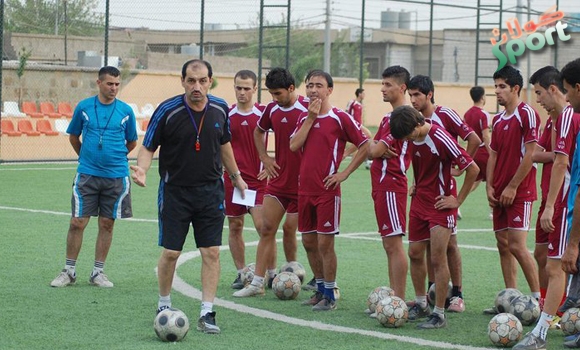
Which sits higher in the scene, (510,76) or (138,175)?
(510,76)

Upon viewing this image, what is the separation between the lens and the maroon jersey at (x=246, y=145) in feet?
35.3

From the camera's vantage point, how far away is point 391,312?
8305 millimetres

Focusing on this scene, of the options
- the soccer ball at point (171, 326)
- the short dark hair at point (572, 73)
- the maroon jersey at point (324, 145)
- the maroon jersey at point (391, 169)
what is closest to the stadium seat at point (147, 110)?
the maroon jersey at point (324, 145)

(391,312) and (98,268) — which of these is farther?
(98,268)

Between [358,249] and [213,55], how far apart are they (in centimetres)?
2751

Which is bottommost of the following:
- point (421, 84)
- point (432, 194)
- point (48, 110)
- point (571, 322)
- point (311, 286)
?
point (311, 286)

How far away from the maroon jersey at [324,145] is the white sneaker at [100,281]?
7.45 ft

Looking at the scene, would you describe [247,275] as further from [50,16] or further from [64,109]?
[50,16]

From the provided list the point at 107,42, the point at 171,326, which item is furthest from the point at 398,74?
the point at 107,42

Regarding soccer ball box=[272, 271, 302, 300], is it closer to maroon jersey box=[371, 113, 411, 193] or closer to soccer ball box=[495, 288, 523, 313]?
maroon jersey box=[371, 113, 411, 193]

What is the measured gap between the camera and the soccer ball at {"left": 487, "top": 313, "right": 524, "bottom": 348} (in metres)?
7.64

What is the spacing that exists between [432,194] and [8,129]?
17.6 m

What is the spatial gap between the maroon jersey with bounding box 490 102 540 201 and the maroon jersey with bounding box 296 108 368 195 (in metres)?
1.29

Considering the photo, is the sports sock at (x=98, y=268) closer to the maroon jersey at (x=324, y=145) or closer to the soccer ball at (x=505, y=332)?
the maroon jersey at (x=324, y=145)
